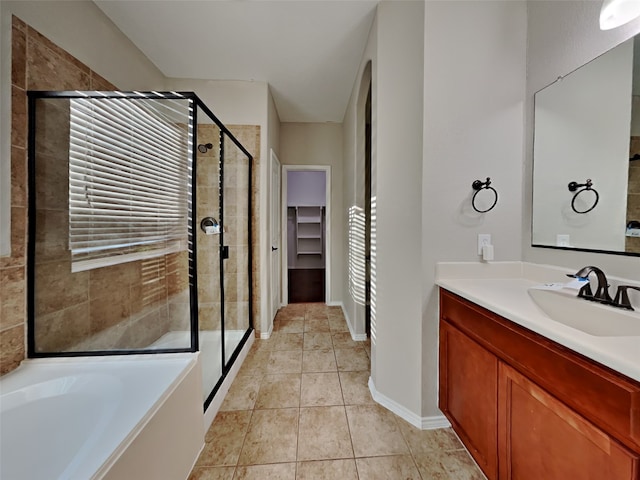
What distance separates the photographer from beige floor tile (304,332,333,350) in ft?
8.28

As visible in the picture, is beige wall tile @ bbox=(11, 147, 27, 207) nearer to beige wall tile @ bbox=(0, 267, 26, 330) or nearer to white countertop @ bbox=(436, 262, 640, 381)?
beige wall tile @ bbox=(0, 267, 26, 330)

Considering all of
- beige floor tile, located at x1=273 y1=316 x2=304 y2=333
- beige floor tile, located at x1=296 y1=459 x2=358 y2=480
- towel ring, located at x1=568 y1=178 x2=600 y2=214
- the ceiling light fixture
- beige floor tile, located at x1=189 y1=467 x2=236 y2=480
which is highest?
the ceiling light fixture

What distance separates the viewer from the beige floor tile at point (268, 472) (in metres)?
1.21

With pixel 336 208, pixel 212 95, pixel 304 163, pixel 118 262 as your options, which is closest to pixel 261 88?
pixel 212 95

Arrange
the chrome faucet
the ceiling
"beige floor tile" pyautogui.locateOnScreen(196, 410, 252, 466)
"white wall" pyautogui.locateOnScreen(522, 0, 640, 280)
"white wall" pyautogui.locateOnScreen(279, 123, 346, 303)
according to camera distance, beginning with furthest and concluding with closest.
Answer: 1. "white wall" pyautogui.locateOnScreen(279, 123, 346, 303)
2. the ceiling
3. "beige floor tile" pyautogui.locateOnScreen(196, 410, 252, 466)
4. "white wall" pyautogui.locateOnScreen(522, 0, 640, 280)
5. the chrome faucet

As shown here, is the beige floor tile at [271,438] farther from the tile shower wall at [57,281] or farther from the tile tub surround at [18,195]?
the tile tub surround at [18,195]

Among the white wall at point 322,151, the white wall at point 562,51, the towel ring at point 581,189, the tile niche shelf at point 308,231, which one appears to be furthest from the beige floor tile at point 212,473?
the tile niche shelf at point 308,231

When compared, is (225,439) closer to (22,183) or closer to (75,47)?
(22,183)

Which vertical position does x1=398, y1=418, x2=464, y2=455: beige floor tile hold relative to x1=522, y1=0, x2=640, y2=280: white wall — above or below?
below

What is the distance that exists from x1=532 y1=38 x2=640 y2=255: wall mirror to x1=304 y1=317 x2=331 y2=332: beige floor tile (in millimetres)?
2199

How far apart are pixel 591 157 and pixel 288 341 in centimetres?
265

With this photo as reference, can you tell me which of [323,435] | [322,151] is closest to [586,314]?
[323,435]

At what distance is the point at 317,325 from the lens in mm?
3057

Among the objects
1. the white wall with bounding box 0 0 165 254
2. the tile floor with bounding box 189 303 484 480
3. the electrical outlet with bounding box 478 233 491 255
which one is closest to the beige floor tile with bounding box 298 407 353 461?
the tile floor with bounding box 189 303 484 480
